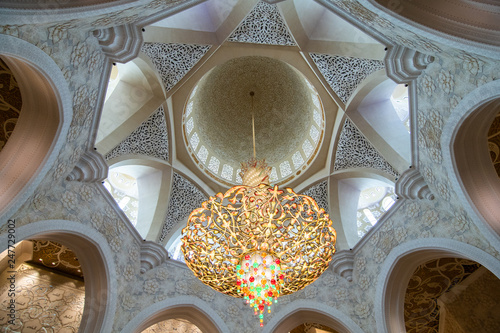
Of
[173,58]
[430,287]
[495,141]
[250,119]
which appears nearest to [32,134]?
[173,58]

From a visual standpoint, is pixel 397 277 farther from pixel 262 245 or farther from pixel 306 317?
pixel 262 245

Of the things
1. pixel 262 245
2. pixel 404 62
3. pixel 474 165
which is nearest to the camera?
pixel 262 245

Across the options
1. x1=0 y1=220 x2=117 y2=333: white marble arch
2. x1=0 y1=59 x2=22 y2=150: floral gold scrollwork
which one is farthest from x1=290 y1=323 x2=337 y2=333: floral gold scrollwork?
x1=0 y1=59 x2=22 y2=150: floral gold scrollwork

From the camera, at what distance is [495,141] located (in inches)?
227

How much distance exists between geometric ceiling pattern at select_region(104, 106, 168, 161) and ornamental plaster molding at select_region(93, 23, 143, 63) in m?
2.22

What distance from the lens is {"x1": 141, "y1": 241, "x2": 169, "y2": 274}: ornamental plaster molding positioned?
299 inches

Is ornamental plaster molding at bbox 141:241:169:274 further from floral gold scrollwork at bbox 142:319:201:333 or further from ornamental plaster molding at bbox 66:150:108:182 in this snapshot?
ornamental plaster molding at bbox 66:150:108:182

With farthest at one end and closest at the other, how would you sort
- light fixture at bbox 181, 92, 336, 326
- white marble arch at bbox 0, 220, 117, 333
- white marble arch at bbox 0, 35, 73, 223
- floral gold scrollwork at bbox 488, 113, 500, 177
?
1. white marble arch at bbox 0, 220, 117, 333
2. floral gold scrollwork at bbox 488, 113, 500, 177
3. light fixture at bbox 181, 92, 336, 326
4. white marble arch at bbox 0, 35, 73, 223

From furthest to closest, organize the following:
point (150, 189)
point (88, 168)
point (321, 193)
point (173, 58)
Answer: point (321, 193) < point (150, 189) < point (173, 58) < point (88, 168)

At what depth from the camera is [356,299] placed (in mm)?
7641

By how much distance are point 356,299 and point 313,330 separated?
2.01 meters

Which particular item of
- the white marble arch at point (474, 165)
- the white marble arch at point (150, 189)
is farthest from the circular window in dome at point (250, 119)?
the white marble arch at point (474, 165)

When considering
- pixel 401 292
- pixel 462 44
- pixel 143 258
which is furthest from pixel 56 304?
pixel 462 44

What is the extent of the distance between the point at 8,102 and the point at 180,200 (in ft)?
14.2
